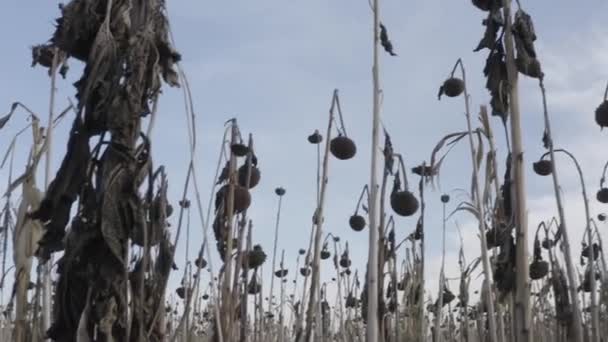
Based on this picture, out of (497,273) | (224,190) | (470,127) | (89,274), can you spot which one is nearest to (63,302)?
(89,274)

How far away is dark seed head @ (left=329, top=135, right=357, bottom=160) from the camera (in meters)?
2.98

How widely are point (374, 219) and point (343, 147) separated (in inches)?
33.5

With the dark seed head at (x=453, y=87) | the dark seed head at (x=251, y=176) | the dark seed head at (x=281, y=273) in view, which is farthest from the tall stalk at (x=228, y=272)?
the dark seed head at (x=281, y=273)

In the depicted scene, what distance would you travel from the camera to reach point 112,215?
1.63 metres

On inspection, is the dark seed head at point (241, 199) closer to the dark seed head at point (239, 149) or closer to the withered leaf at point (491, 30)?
the dark seed head at point (239, 149)

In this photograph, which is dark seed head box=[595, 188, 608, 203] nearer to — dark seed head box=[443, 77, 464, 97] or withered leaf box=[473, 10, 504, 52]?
dark seed head box=[443, 77, 464, 97]

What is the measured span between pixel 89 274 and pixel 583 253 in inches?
184

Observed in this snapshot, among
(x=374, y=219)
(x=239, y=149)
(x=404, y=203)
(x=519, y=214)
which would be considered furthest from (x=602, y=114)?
(x=239, y=149)

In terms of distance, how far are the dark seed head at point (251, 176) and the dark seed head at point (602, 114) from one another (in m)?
1.39

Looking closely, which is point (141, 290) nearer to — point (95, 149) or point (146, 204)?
point (146, 204)

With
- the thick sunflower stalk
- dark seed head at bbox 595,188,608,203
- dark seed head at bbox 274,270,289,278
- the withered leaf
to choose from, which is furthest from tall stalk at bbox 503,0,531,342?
dark seed head at bbox 274,270,289,278

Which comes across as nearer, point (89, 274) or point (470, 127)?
point (89, 274)

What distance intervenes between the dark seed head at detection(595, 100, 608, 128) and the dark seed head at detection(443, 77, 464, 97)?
0.55 m

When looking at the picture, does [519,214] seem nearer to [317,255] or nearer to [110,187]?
[317,255]
